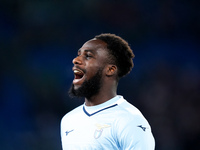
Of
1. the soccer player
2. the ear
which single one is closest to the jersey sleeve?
the soccer player

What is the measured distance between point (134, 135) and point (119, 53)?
2.33 feet

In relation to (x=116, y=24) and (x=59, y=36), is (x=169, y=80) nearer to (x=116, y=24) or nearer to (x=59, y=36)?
(x=116, y=24)

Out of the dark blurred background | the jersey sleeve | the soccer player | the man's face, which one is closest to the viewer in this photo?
the jersey sleeve

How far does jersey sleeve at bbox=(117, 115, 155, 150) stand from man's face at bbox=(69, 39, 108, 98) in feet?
1.22

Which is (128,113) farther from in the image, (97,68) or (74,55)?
(74,55)

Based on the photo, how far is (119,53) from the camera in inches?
96.2

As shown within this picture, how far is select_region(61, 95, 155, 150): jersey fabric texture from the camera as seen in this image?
2027mm

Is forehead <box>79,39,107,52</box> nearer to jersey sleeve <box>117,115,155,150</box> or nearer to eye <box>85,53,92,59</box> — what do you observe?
eye <box>85,53,92,59</box>

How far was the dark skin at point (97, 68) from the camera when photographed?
232 cm

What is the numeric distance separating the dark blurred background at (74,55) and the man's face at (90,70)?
320 centimetres

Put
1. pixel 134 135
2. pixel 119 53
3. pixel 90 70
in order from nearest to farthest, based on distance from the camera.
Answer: pixel 134 135
pixel 90 70
pixel 119 53

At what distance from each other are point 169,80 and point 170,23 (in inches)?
45.2

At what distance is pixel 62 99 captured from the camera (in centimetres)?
564

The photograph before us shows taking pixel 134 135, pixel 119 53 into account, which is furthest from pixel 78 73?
pixel 134 135
